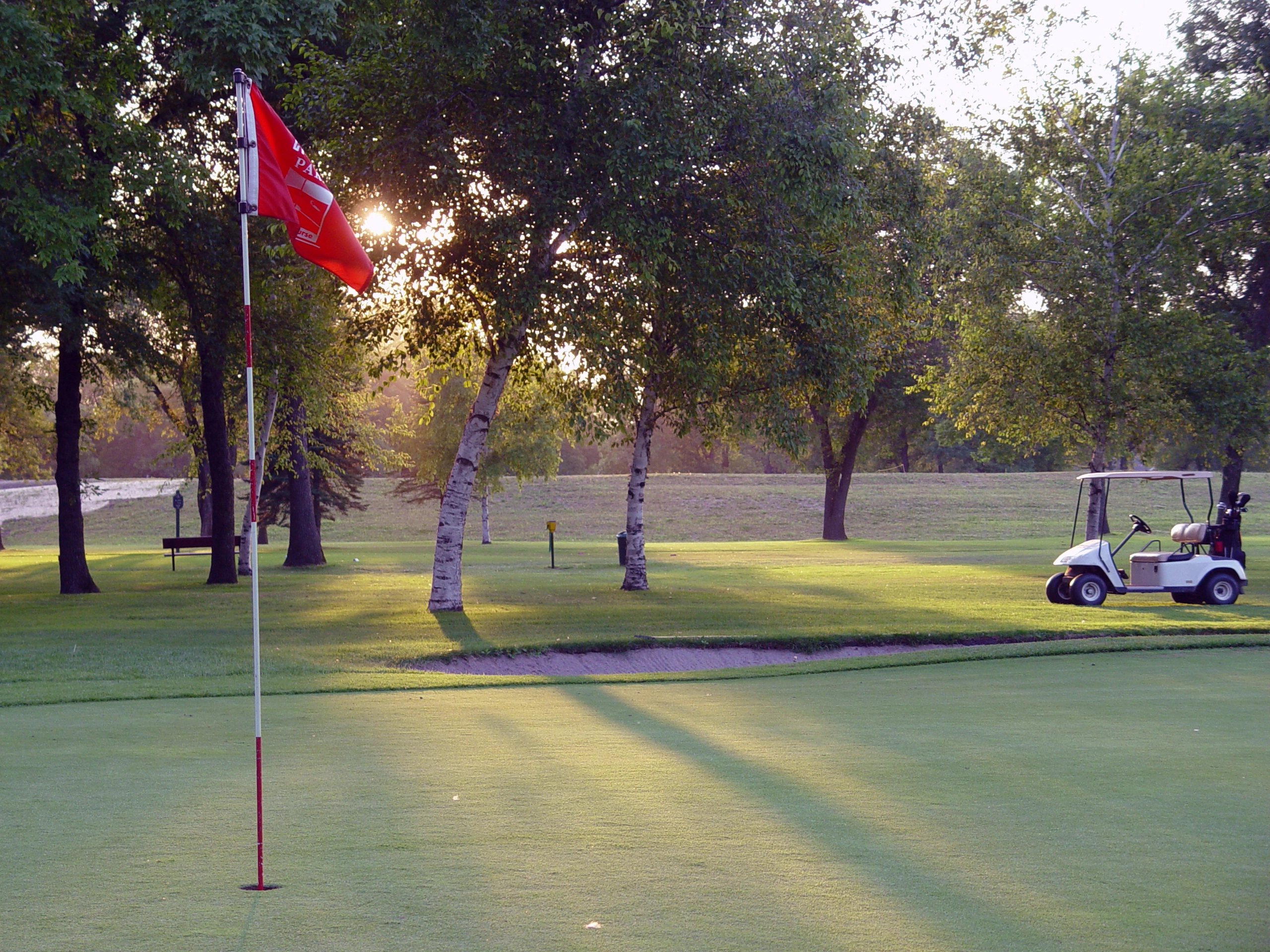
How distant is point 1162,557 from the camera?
22.9m

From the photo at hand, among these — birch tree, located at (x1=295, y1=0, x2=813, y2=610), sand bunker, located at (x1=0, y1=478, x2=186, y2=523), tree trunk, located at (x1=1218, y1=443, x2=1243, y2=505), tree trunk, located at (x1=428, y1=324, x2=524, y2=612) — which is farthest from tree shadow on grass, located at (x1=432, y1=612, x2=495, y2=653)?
sand bunker, located at (x1=0, y1=478, x2=186, y2=523)

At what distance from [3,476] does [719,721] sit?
109392 mm

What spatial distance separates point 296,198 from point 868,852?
4.98 m

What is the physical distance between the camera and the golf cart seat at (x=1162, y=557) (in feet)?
75.0

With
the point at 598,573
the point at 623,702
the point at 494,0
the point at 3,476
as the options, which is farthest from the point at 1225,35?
the point at 3,476

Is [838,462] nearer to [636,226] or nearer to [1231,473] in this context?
[1231,473]

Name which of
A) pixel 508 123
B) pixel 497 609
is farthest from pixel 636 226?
pixel 497 609

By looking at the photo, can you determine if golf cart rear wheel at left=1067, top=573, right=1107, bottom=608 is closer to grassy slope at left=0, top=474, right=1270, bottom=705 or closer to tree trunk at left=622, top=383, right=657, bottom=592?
grassy slope at left=0, top=474, right=1270, bottom=705

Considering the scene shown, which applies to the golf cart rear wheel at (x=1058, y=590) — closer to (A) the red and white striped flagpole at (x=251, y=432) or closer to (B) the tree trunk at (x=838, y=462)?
(A) the red and white striped flagpole at (x=251, y=432)

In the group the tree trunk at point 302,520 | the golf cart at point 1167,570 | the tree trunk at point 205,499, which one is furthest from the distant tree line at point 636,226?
the tree trunk at point 205,499

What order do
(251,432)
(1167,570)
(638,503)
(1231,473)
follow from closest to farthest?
(251,432)
(1167,570)
(638,503)
(1231,473)

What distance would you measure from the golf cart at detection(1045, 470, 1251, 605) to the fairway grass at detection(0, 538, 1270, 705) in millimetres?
460

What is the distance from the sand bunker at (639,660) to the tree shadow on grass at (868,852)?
7243 millimetres

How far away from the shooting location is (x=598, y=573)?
33.6m
